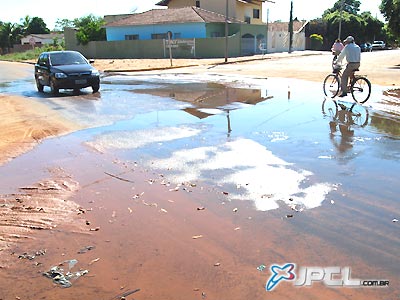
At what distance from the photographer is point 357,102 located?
12.7 m

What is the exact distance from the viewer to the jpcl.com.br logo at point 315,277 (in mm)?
3520

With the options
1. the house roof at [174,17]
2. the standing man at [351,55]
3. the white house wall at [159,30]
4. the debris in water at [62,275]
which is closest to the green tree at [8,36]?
the white house wall at [159,30]

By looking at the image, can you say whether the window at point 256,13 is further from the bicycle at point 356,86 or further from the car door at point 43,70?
the bicycle at point 356,86

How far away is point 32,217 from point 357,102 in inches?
414

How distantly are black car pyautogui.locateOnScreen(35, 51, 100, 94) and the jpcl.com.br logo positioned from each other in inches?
562

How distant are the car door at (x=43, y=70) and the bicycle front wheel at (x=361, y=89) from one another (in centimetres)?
1164

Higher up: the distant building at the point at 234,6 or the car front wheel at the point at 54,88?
the distant building at the point at 234,6

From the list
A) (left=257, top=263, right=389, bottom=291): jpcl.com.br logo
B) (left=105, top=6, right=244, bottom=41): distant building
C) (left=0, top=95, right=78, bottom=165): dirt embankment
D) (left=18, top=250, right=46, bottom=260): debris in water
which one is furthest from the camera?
(left=105, top=6, right=244, bottom=41): distant building

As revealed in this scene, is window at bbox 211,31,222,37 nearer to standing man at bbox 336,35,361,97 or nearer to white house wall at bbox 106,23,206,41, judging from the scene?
white house wall at bbox 106,23,206,41

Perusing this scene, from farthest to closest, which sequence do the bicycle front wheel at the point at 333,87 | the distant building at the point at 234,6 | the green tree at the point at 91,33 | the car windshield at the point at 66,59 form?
the distant building at the point at 234,6, the green tree at the point at 91,33, the car windshield at the point at 66,59, the bicycle front wheel at the point at 333,87

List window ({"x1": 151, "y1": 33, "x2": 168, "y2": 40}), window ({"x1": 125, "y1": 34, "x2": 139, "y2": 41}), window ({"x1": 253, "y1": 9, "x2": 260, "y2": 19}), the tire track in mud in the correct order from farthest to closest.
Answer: window ({"x1": 253, "y1": 9, "x2": 260, "y2": 19})
window ({"x1": 125, "y1": 34, "x2": 139, "y2": 41})
window ({"x1": 151, "y1": 33, "x2": 168, "y2": 40})
the tire track in mud

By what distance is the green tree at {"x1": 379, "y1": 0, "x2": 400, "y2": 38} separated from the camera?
2673 centimetres

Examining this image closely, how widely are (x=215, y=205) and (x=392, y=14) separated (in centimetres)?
2719

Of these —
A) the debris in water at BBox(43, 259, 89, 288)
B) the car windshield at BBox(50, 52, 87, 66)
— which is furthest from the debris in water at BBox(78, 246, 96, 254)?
the car windshield at BBox(50, 52, 87, 66)
